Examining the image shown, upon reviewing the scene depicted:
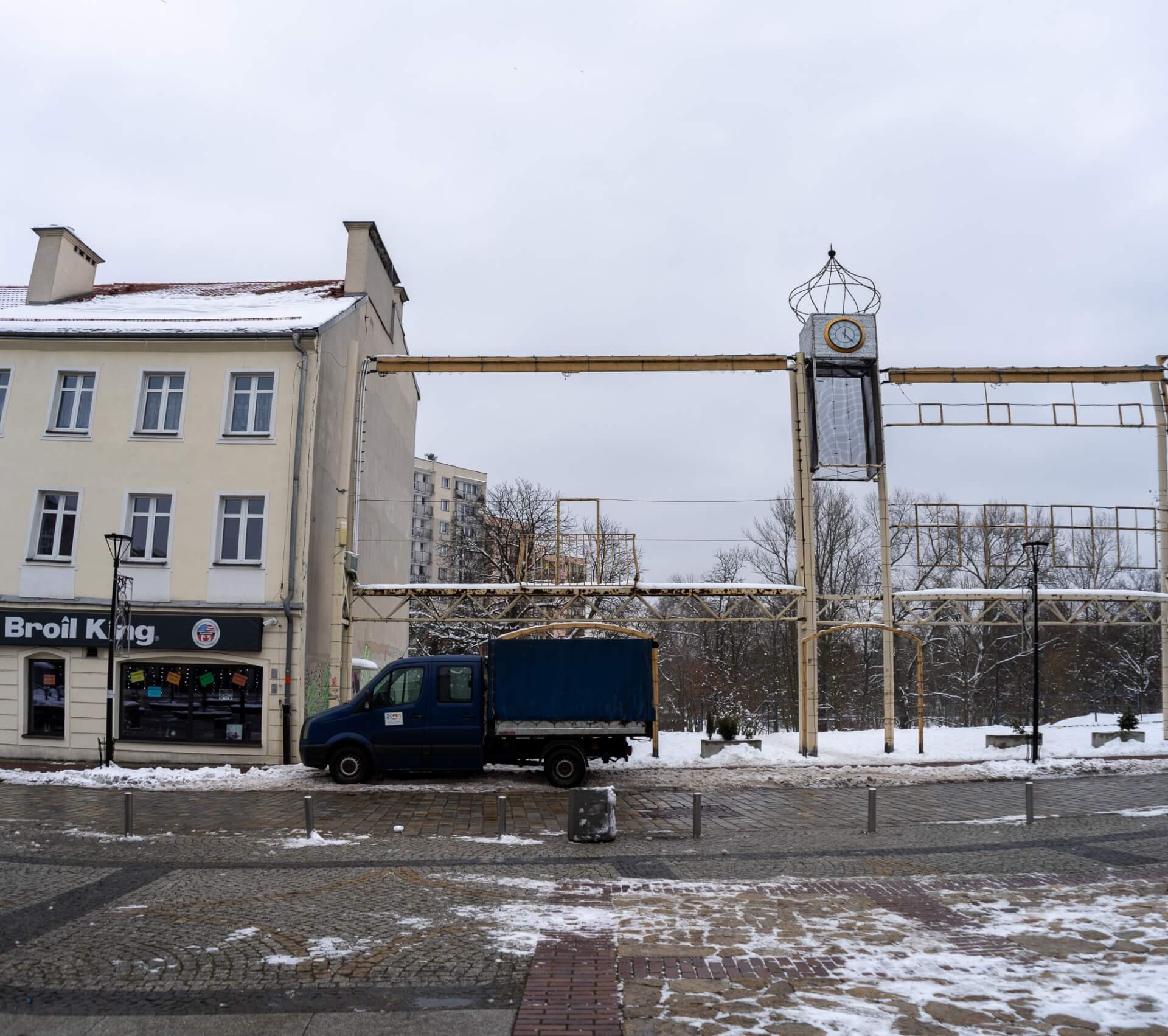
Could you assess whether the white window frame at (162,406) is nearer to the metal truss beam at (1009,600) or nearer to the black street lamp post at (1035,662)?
the metal truss beam at (1009,600)

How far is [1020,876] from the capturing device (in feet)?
32.4

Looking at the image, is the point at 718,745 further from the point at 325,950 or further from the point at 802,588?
the point at 325,950

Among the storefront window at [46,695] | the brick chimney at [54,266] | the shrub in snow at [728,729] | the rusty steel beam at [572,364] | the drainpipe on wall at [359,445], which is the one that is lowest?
the shrub in snow at [728,729]

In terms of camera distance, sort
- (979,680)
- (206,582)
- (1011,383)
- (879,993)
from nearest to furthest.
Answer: (879,993), (206,582), (1011,383), (979,680)

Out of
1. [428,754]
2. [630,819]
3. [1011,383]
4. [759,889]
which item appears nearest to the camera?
[759,889]

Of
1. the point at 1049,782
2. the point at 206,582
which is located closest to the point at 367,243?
the point at 206,582

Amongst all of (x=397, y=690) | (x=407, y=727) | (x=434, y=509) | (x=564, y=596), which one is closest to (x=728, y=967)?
(x=407, y=727)

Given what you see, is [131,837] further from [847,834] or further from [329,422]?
[329,422]

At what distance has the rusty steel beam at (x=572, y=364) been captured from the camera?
23531 millimetres

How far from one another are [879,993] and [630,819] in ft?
26.1

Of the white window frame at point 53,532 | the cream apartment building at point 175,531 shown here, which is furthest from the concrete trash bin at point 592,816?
the white window frame at point 53,532

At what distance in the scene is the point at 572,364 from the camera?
935 inches

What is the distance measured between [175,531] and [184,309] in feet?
22.6

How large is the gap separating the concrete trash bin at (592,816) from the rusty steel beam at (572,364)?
1377 centimetres
